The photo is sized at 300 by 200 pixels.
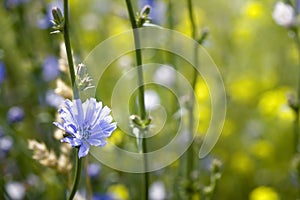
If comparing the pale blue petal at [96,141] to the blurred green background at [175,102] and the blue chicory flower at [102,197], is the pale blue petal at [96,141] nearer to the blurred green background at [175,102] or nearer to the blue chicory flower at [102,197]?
the blurred green background at [175,102]

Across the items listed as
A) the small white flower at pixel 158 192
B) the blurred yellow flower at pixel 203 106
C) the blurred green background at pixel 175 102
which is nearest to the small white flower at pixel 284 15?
the blurred green background at pixel 175 102

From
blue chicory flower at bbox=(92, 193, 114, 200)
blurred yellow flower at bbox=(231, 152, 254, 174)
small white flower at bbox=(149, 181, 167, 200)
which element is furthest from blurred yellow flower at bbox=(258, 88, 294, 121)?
blue chicory flower at bbox=(92, 193, 114, 200)

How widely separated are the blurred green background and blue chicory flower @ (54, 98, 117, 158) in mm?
614

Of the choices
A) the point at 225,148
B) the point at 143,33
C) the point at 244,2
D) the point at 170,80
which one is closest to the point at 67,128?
the point at 143,33

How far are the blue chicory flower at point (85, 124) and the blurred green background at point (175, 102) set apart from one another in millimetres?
614

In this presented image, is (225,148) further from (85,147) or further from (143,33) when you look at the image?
(85,147)

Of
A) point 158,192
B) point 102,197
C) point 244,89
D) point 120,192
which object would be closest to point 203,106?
point 244,89

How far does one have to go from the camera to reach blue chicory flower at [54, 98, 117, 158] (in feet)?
4.01

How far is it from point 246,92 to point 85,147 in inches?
106

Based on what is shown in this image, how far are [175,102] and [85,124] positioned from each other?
4.64 ft

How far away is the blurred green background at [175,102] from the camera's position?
269 centimetres

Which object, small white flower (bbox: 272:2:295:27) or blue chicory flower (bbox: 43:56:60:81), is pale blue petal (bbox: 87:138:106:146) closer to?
small white flower (bbox: 272:2:295:27)

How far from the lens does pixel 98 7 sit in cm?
488

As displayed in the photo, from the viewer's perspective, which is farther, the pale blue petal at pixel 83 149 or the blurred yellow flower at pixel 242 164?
the blurred yellow flower at pixel 242 164
